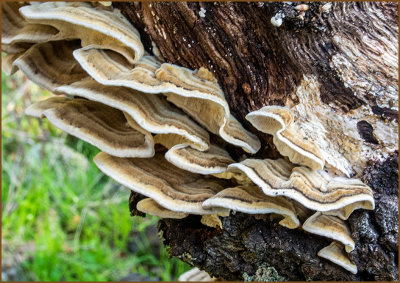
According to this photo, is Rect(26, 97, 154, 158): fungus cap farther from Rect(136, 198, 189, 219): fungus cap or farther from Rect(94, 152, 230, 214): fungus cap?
Rect(136, 198, 189, 219): fungus cap

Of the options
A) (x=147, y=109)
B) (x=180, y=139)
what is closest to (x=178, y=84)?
(x=147, y=109)

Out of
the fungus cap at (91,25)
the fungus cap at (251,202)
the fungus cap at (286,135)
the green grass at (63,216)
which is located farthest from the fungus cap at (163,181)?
the green grass at (63,216)

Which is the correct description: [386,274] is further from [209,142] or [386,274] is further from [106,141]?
[106,141]

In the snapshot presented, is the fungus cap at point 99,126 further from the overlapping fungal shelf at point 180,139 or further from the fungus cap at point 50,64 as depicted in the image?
the fungus cap at point 50,64

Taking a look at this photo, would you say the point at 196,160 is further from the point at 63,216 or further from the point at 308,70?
the point at 63,216

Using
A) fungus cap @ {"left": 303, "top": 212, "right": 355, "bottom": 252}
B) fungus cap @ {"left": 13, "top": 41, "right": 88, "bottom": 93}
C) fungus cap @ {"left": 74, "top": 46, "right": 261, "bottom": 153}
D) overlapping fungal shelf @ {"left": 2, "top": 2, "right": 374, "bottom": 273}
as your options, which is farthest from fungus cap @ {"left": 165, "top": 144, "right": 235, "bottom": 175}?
fungus cap @ {"left": 13, "top": 41, "right": 88, "bottom": 93}
